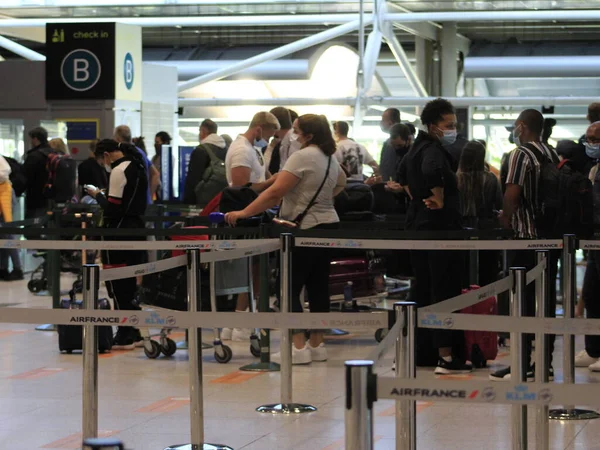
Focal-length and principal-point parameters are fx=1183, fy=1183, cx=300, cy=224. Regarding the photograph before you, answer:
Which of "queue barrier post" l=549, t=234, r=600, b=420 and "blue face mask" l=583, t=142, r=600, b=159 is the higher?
"blue face mask" l=583, t=142, r=600, b=159

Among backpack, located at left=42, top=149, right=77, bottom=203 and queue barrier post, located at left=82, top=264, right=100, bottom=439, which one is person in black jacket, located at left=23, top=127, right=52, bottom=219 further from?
queue barrier post, located at left=82, top=264, right=100, bottom=439

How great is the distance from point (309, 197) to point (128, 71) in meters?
7.57

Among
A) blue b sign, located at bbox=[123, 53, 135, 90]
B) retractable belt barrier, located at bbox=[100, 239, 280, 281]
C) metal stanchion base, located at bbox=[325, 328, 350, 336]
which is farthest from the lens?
A: blue b sign, located at bbox=[123, 53, 135, 90]

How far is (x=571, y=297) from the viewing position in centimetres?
629

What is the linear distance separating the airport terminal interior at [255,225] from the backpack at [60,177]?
0.03m

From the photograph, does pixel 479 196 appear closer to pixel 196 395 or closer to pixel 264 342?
pixel 264 342

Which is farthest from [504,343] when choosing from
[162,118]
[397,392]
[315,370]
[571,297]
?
[162,118]

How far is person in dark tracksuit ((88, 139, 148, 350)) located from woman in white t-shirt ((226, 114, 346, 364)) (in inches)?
50.3

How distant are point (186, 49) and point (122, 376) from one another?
21.4 m

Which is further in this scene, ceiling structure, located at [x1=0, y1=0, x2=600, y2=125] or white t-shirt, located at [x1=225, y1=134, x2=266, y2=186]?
ceiling structure, located at [x1=0, y1=0, x2=600, y2=125]

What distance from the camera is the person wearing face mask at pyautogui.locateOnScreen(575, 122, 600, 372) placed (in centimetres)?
770

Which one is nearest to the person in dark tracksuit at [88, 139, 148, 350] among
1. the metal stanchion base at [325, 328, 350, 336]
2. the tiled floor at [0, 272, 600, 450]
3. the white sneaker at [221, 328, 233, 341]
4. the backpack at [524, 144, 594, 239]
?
the tiled floor at [0, 272, 600, 450]

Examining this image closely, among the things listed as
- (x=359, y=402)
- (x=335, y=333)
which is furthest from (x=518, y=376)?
(x=335, y=333)

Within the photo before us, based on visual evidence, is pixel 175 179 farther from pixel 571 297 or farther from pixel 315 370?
pixel 571 297
